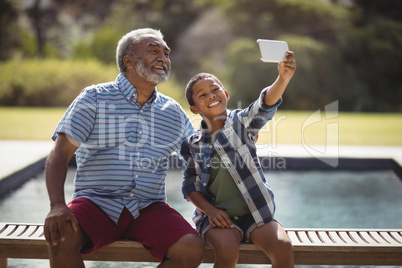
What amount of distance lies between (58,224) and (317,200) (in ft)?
12.0

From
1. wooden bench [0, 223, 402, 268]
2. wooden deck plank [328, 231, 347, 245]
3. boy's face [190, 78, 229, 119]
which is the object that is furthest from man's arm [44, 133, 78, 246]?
wooden deck plank [328, 231, 347, 245]

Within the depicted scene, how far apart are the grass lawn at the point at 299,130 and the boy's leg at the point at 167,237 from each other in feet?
19.4

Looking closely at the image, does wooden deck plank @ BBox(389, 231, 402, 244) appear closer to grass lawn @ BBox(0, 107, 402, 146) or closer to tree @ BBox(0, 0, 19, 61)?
grass lawn @ BBox(0, 107, 402, 146)

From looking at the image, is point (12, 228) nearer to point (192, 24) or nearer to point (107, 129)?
point (107, 129)

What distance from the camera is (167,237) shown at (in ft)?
7.63

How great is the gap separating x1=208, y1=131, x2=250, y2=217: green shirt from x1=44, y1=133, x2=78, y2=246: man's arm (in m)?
0.75

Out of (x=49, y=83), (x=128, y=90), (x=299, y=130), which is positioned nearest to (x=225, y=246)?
Result: (x=128, y=90)

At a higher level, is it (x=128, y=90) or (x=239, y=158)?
(x=128, y=90)

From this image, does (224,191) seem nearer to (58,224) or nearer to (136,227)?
(136,227)

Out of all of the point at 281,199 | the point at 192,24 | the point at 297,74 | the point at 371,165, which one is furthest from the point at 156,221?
the point at 192,24

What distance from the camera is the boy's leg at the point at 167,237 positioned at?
2.27 metres

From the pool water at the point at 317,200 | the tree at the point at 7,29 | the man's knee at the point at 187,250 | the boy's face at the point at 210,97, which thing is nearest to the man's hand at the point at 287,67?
the boy's face at the point at 210,97

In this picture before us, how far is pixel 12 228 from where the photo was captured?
102 inches

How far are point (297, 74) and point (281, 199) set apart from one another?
13.2 metres
